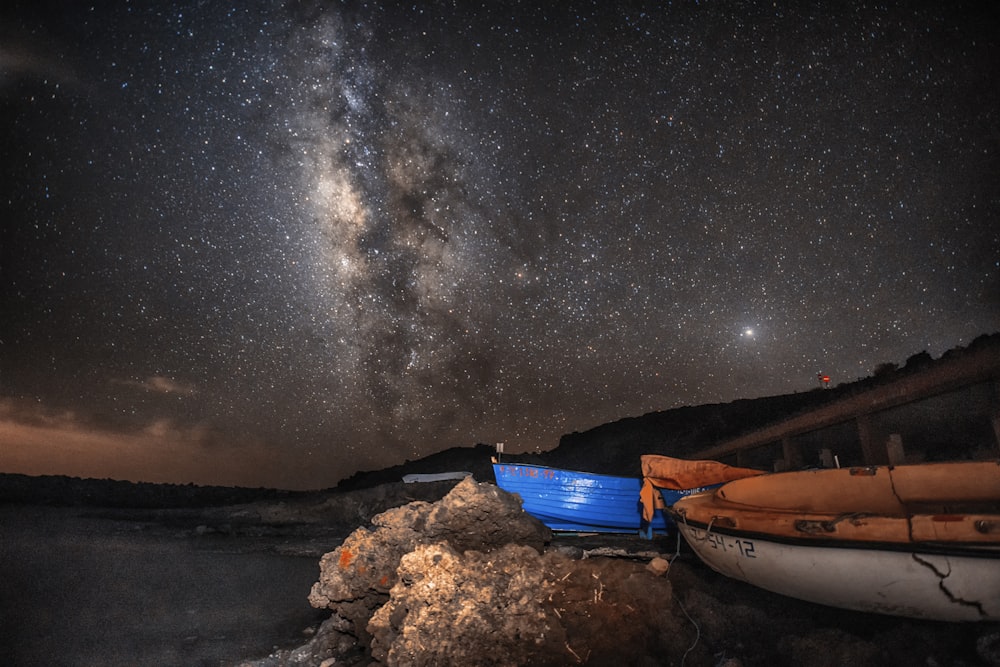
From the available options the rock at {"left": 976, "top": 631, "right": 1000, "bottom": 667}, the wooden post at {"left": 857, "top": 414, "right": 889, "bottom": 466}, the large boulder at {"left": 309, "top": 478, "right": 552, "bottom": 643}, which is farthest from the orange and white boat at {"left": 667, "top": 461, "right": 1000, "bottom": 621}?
the wooden post at {"left": 857, "top": 414, "right": 889, "bottom": 466}

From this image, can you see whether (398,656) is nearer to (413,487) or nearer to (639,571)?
(639,571)

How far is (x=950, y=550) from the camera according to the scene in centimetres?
362

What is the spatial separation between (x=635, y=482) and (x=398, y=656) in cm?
813

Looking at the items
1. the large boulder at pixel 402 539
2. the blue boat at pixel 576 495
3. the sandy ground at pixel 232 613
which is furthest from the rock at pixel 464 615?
the blue boat at pixel 576 495

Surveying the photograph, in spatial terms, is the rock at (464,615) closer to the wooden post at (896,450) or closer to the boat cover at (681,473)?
the boat cover at (681,473)

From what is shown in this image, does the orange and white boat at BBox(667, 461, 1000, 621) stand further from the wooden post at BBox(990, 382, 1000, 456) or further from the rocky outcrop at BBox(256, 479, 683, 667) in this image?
the wooden post at BBox(990, 382, 1000, 456)

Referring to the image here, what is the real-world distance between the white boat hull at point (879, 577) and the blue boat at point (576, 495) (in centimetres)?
602

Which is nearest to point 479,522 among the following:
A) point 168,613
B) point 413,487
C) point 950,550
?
point 950,550

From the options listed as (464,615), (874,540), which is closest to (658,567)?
(874,540)

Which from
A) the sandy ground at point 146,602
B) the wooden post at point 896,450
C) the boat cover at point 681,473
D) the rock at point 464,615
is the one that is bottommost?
the sandy ground at point 146,602

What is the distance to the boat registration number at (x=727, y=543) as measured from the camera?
4.99m

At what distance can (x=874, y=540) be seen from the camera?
399 cm

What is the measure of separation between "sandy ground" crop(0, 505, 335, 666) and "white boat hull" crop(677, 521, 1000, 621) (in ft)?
20.7

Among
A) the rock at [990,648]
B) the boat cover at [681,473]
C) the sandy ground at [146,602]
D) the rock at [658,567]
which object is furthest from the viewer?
the boat cover at [681,473]
